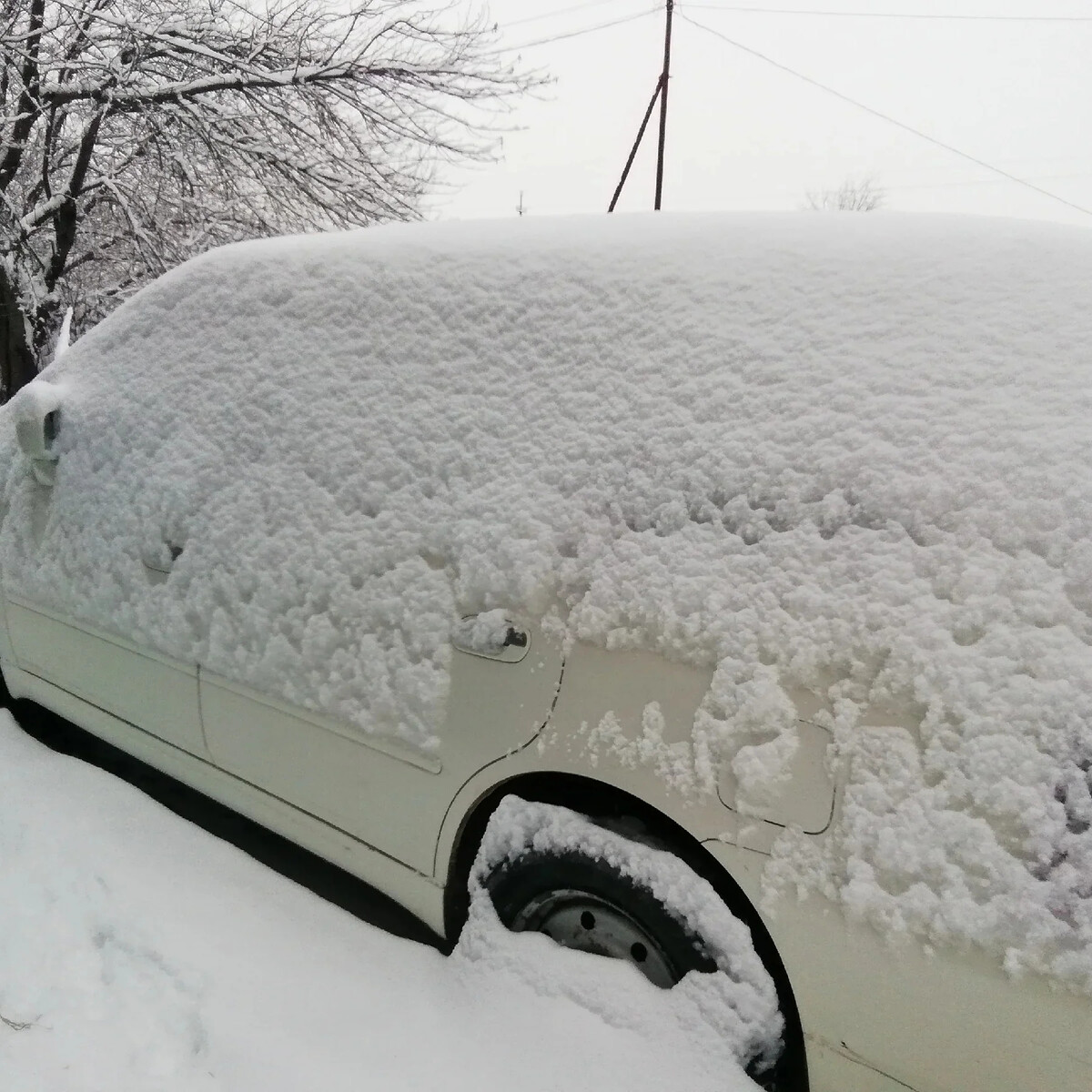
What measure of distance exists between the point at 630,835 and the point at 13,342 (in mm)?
10738

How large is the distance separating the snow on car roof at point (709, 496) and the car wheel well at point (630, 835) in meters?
0.15

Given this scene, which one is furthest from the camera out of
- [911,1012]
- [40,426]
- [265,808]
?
[40,426]

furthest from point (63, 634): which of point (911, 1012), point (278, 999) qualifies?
point (911, 1012)

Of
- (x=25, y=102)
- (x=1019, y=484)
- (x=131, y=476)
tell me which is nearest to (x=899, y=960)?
(x=1019, y=484)

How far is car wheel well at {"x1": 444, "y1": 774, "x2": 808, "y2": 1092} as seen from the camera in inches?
51.2

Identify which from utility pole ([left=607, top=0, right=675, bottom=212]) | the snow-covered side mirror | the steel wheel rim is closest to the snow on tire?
the steel wheel rim

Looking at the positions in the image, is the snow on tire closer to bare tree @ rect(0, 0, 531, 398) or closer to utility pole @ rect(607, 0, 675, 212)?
bare tree @ rect(0, 0, 531, 398)

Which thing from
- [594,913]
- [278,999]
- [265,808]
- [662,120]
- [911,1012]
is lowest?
[278,999]

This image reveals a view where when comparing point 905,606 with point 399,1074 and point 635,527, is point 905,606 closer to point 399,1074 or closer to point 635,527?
point 635,527

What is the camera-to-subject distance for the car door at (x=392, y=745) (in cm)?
147

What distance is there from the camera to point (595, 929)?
1486mm

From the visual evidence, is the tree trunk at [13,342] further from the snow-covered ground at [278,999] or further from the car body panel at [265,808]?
the snow-covered ground at [278,999]

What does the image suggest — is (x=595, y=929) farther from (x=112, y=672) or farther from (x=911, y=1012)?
(x=112, y=672)

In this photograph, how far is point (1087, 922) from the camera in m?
0.97
